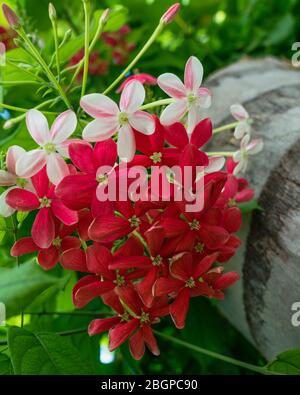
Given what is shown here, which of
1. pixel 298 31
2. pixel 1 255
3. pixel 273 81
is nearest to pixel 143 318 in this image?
pixel 1 255

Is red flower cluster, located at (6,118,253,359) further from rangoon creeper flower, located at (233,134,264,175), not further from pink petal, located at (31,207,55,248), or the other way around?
rangoon creeper flower, located at (233,134,264,175)

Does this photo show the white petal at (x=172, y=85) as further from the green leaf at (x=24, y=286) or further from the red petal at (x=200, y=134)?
the green leaf at (x=24, y=286)

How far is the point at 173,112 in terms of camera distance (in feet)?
2.39

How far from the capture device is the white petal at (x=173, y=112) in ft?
2.38

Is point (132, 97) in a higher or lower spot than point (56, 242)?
higher

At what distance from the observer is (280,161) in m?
0.95

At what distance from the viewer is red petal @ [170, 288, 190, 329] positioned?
76 centimetres

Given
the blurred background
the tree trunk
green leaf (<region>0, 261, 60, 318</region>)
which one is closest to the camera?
green leaf (<region>0, 261, 60, 318</region>)

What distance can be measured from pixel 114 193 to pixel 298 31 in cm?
115

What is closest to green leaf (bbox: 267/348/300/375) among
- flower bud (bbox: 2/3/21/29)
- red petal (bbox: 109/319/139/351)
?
red petal (bbox: 109/319/139/351)

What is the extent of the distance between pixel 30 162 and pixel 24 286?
0.17 meters

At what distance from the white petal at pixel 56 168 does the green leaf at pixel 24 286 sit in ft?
0.46

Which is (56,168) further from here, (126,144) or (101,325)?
(101,325)

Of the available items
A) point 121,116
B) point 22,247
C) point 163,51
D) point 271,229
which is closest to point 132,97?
point 121,116
